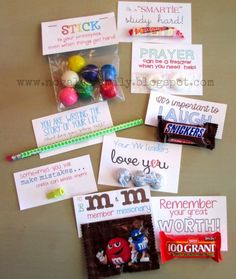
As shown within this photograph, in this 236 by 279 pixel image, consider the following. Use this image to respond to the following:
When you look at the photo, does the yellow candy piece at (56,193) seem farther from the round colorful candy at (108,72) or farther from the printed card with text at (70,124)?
the round colorful candy at (108,72)

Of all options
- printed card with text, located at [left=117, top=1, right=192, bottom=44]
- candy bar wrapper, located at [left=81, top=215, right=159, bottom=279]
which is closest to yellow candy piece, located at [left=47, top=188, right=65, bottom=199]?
candy bar wrapper, located at [left=81, top=215, right=159, bottom=279]

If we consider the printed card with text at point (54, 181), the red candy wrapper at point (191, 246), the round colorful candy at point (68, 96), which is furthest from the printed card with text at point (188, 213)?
the round colorful candy at point (68, 96)

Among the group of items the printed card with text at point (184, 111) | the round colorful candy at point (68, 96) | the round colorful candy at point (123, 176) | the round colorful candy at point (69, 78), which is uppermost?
the round colorful candy at point (69, 78)

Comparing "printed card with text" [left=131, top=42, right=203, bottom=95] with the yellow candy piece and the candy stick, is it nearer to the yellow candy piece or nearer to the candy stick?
the candy stick

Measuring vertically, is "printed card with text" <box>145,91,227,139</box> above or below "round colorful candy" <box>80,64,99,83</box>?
below

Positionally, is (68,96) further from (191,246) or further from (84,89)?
(191,246)

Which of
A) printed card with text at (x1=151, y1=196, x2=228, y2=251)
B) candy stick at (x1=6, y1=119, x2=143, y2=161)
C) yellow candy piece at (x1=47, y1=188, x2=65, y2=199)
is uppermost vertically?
candy stick at (x1=6, y1=119, x2=143, y2=161)

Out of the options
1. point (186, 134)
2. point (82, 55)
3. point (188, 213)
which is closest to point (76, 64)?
point (82, 55)
